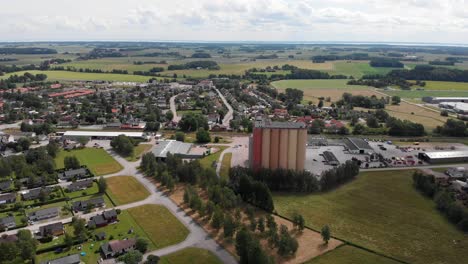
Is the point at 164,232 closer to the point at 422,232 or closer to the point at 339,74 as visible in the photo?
the point at 422,232

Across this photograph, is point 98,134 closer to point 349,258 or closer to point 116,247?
point 116,247

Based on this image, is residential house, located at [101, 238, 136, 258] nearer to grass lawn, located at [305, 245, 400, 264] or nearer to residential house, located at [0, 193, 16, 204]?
grass lawn, located at [305, 245, 400, 264]

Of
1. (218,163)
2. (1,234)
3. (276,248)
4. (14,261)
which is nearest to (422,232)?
(276,248)

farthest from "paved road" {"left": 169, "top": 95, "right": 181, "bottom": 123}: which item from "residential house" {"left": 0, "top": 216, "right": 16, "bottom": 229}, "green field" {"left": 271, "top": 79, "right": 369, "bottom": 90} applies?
"residential house" {"left": 0, "top": 216, "right": 16, "bottom": 229}

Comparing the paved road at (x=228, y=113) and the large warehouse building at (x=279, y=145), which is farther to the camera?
the paved road at (x=228, y=113)

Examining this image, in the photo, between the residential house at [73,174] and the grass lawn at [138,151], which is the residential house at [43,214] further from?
the grass lawn at [138,151]

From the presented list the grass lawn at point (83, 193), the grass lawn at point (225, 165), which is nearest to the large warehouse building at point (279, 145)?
the grass lawn at point (225, 165)
